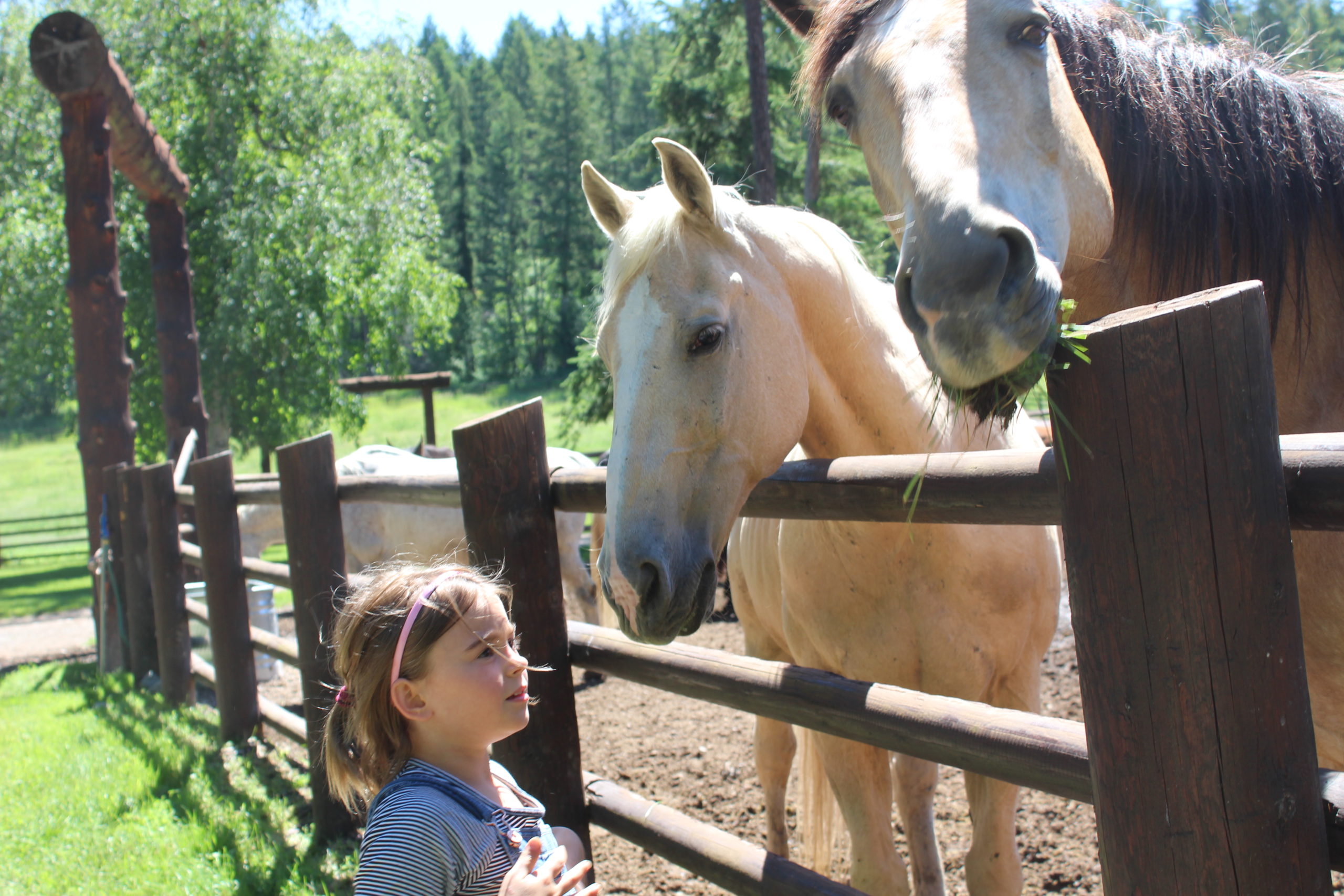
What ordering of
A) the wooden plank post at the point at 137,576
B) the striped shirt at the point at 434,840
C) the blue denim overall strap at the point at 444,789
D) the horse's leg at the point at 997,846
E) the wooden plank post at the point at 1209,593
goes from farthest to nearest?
the wooden plank post at the point at 137,576 < the horse's leg at the point at 997,846 < the blue denim overall strap at the point at 444,789 < the striped shirt at the point at 434,840 < the wooden plank post at the point at 1209,593

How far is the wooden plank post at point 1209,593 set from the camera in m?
0.90

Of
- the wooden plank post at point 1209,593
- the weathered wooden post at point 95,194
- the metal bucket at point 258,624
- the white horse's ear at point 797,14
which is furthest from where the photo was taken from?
the weathered wooden post at point 95,194

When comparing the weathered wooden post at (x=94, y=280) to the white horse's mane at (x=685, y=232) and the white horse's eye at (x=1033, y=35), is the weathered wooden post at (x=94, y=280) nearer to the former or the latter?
the white horse's mane at (x=685, y=232)

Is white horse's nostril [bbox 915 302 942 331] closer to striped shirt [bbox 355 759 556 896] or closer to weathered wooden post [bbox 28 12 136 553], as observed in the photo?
striped shirt [bbox 355 759 556 896]

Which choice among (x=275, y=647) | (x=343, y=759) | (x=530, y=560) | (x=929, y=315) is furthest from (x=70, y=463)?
(x=929, y=315)

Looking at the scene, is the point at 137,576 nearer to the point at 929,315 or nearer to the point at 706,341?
the point at 706,341

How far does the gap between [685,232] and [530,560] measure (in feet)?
3.18

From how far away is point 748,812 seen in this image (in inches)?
152

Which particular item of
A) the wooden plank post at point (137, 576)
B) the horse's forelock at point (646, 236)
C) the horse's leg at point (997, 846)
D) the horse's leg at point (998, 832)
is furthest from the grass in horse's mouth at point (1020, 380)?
the wooden plank post at point (137, 576)

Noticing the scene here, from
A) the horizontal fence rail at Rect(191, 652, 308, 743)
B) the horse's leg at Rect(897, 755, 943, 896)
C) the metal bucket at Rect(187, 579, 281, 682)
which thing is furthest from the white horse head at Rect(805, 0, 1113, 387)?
the metal bucket at Rect(187, 579, 281, 682)

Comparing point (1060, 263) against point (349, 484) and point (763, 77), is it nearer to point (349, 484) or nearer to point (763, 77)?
point (349, 484)

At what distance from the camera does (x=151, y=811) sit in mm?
3775

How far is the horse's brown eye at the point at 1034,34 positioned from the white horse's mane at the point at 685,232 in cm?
72

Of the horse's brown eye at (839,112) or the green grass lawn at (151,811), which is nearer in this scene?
the horse's brown eye at (839,112)
